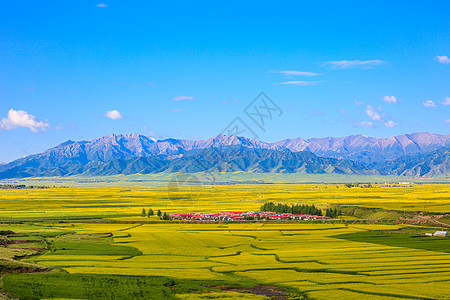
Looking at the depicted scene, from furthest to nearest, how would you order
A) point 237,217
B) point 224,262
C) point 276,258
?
point 237,217, point 276,258, point 224,262

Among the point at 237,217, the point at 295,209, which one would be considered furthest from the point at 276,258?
the point at 295,209

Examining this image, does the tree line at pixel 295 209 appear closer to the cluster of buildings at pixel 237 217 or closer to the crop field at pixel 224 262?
the cluster of buildings at pixel 237 217

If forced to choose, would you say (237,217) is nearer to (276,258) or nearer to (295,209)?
(295,209)

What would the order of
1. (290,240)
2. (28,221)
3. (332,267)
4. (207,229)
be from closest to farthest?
(332,267)
(290,240)
(207,229)
(28,221)

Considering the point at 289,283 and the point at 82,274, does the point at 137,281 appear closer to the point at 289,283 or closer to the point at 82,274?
the point at 82,274

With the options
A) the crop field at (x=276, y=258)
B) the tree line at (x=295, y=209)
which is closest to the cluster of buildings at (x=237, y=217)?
the tree line at (x=295, y=209)

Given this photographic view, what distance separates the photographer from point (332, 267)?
44406 mm

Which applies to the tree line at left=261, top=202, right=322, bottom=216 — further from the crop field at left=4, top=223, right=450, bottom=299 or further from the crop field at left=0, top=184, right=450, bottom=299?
the crop field at left=4, top=223, right=450, bottom=299

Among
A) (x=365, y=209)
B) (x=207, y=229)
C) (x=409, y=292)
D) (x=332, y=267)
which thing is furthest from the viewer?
(x=365, y=209)

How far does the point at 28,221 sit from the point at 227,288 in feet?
216

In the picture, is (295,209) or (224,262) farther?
(295,209)

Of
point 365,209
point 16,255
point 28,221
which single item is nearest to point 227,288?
point 16,255

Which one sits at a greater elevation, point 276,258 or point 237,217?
point 276,258

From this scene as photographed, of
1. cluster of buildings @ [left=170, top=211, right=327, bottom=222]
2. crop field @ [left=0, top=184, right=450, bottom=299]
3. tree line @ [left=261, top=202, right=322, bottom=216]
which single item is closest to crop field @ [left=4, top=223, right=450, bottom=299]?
crop field @ [left=0, top=184, right=450, bottom=299]
